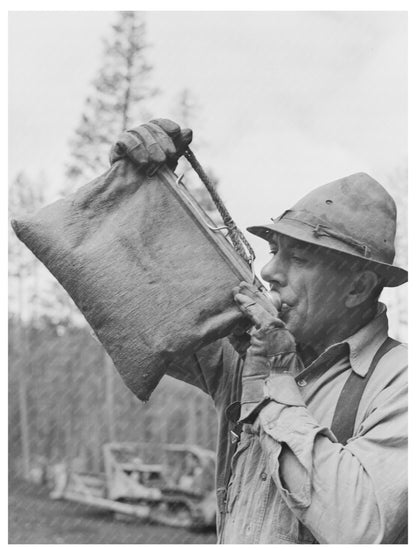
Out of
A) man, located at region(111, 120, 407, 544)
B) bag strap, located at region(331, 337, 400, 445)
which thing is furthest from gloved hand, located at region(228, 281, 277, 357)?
bag strap, located at region(331, 337, 400, 445)

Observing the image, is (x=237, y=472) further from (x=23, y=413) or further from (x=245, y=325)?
(x=23, y=413)

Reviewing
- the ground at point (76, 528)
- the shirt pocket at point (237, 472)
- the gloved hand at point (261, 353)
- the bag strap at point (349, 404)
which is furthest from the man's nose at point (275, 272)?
the ground at point (76, 528)

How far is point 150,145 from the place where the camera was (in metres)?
2.63

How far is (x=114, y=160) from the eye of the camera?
273 cm

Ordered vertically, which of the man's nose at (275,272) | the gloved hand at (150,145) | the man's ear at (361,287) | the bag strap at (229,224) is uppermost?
the gloved hand at (150,145)

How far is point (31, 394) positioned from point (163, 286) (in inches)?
1341

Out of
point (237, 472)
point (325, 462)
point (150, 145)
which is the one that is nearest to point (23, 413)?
point (237, 472)

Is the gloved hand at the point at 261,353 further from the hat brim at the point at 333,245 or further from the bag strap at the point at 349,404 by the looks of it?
the hat brim at the point at 333,245

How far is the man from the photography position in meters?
2.31

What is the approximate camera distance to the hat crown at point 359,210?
273 centimetres

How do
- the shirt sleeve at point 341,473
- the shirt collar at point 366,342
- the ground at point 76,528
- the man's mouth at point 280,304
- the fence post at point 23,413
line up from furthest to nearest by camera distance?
the fence post at point 23,413, the ground at point 76,528, the man's mouth at point 280,304, the shirt collar at point 366,342, the shirt sleeve at point 341,473

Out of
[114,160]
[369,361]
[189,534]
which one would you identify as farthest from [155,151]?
[189,534]

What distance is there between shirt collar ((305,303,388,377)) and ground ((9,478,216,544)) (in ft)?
43.1

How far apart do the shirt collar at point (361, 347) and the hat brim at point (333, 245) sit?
0.53ft
